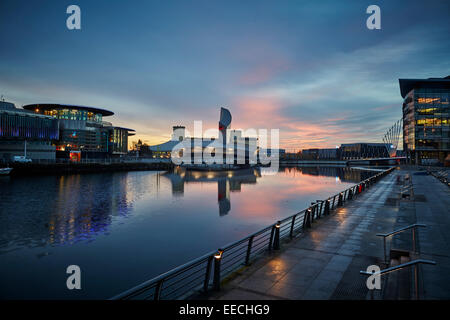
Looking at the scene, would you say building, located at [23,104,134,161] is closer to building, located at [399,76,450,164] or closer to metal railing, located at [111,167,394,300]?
metal railing, located at [111,167,394,300]

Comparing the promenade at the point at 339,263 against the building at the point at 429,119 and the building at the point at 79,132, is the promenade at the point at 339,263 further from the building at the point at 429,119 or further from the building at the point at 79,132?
the building at the point at 79,132

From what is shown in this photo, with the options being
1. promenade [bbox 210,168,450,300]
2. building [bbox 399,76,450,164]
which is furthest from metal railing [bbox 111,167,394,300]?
building [bbox 399,76,450,164]

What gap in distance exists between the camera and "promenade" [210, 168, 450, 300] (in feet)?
24.3

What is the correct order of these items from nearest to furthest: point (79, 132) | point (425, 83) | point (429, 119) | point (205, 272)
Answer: point (205, 272) < point (429, 119) < point (425, 83) < point (79, 132)

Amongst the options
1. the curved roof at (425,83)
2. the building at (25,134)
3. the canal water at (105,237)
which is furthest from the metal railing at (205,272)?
the curved roof at (425,83)

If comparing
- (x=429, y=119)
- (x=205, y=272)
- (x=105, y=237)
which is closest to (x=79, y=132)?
(x=105, y=237)

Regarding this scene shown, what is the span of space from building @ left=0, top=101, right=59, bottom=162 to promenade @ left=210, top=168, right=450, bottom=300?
9862cm

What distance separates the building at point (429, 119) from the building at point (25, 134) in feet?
483

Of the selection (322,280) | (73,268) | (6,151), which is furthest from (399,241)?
(6,151)

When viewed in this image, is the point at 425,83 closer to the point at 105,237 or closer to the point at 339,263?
the point at 339,263

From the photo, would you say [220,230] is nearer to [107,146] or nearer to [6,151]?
[6,151]

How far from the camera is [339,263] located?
9781 millimetres

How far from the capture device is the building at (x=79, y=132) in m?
119

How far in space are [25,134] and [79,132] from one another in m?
33.1
